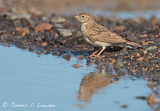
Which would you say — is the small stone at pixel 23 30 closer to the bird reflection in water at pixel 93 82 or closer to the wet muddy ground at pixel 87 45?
the wet muddy ground at pixel 87 45

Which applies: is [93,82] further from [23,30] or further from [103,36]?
[23,30]

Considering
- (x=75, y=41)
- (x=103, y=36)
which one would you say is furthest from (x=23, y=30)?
(x=103, y=36)

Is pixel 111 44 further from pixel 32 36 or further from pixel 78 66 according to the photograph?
pixel 32 36

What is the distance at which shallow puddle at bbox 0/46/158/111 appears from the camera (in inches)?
210

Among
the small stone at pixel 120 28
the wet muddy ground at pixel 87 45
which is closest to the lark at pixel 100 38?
the wet muddy ground at pixel 87 45

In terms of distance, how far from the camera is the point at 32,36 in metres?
10.7

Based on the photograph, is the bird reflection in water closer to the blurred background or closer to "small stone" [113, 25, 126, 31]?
"small stone" [113, 25, 126, 31]

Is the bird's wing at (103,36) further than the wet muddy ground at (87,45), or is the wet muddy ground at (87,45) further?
the bird's wing at (103,36)

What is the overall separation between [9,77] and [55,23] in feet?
20.0

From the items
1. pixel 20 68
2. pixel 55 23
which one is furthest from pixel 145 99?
pixel 55 23

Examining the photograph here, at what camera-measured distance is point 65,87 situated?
20.3ft

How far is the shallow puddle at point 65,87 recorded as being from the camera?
17.5ft

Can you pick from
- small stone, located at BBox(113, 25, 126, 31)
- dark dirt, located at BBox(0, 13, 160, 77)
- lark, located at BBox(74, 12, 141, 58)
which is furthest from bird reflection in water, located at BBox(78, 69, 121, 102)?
small stone, located at BBox(113, 25, 126, 31)

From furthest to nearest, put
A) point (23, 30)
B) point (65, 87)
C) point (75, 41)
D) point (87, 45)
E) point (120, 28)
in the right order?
1. point (120, 28)
2. point (23, 30)
3. point (75, 41)
4. point (87, 45)
5. point (65, 87)
